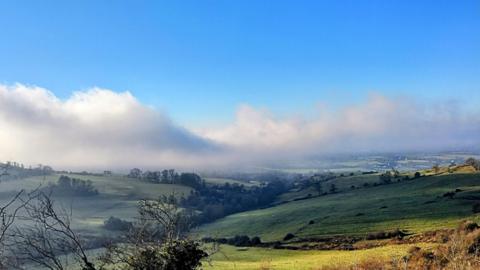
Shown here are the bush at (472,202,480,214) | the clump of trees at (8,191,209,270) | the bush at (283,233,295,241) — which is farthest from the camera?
the bush at (283,233,295,241)

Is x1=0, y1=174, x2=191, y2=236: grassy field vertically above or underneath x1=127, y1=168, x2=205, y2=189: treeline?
underneath

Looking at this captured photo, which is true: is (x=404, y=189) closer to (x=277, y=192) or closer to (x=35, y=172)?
(x=277, y=192)

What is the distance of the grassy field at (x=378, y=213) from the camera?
71750 millimetres

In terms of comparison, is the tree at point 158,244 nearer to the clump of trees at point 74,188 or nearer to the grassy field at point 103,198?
the grassy field at point 103,198

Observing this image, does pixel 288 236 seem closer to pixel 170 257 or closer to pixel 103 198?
pixel 170 257

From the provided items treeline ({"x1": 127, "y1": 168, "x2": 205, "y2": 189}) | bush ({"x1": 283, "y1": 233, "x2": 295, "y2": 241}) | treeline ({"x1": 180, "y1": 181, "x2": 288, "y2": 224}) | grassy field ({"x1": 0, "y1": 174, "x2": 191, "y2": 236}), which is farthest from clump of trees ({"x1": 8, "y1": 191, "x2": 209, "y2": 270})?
treeline ({"x1": 127, "y1": 168, "x2": 205, "y2": 189})

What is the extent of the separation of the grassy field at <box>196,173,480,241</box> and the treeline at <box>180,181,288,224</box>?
19.3 meters

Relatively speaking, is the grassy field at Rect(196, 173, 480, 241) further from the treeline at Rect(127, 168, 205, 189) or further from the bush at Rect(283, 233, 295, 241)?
the treeline at Rect(127, 168, 205, 189)

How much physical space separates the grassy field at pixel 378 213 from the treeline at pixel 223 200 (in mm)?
19291

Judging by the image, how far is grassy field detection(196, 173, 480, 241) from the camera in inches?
2825

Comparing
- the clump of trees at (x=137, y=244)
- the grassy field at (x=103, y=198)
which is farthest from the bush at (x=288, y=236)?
the clump of trees at (x=137, y=244)

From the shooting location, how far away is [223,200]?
522 ft

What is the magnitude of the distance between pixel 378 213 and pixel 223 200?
81549mm

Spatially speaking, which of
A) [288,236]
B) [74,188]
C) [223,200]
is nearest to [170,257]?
[288,236]
